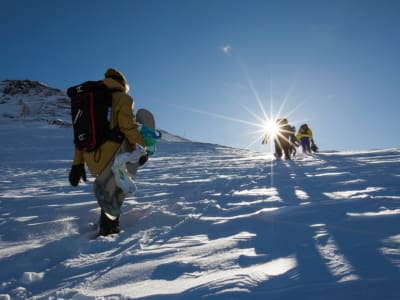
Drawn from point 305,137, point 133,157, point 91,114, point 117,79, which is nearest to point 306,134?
point 305,137

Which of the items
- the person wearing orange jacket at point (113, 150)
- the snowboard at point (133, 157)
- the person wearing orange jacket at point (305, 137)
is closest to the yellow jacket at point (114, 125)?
the person wearing orange jacket at point (113, 150)

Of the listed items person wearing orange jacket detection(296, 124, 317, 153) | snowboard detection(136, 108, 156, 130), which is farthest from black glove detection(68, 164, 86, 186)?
person wearing orange jacket detection(296, 124, 317, 153)

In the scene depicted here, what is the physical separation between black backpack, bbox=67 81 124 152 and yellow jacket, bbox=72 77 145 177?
2.1 inches

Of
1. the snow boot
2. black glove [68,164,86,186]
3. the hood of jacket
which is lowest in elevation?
the snow boot

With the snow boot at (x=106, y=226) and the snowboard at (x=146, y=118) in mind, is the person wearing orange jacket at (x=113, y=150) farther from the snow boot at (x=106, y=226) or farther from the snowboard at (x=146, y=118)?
the snowboard at (x=146, y=118)

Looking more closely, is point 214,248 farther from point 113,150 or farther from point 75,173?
point 75,173

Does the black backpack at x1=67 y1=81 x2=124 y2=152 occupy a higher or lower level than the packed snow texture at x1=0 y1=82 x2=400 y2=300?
higher

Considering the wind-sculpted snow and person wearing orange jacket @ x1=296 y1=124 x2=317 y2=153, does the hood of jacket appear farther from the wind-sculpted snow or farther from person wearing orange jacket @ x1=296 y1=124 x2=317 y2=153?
person wearing orange jacket @ x1=296 y1=124 x2=317 y2=153

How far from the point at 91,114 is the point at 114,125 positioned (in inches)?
10.2

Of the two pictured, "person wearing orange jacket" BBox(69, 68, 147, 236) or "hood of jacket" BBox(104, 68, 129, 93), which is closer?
"person wearing orange jacket" BBox(69, 68, 147, 236)

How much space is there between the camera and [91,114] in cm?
292

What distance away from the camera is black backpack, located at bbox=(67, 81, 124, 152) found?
9.61ft

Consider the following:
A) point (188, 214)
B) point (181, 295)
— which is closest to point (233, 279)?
point (181, 295)

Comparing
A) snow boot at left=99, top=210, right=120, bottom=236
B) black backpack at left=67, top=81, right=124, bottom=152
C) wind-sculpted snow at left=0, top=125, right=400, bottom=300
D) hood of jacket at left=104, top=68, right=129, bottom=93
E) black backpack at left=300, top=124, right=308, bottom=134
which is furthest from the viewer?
black backpack at left=300, top=124, right=308, bottom=134
